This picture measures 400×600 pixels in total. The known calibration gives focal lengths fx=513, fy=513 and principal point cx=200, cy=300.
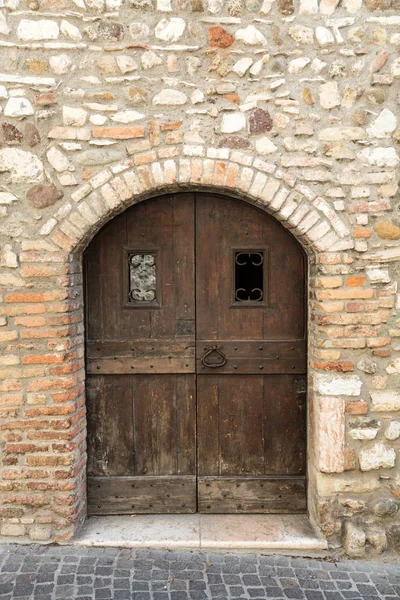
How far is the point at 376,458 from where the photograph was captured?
322 centimetres

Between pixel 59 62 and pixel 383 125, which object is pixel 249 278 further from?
pixel 59 62

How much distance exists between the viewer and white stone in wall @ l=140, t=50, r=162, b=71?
3084 mm

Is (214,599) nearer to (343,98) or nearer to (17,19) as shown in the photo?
(343,98)

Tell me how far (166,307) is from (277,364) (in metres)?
0.84

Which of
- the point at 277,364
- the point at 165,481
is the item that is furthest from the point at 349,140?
the point at 165,481

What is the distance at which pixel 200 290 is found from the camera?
11.4 feet

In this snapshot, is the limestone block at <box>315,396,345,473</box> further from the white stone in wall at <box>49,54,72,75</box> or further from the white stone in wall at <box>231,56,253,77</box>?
the white stone in wall at <box>49,54,72,75</box>

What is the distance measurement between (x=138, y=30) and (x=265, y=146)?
3.37 feet

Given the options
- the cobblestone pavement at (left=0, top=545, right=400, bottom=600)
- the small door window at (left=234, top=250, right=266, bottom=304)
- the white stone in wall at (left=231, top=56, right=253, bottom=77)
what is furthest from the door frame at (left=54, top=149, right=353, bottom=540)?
the white stone in wall at (left=231, top=56, right=253, bottom=77)

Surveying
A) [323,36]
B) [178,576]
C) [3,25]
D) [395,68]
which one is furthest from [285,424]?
[3,25]

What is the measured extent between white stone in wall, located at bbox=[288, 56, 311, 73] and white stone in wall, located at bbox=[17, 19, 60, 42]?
141 cm

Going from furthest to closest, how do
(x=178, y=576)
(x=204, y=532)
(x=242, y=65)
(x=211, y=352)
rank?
(x=211, y=352) < (x=204, y=532) < (x=242, y=65) < (x=178, y=576)

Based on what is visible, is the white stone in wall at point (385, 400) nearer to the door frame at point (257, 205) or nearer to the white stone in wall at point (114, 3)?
the door frame at point (257, 205)

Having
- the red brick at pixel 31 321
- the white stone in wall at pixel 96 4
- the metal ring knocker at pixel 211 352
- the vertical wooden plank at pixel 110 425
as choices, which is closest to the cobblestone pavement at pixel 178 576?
the vertical wooden plank at pixel 110 425
